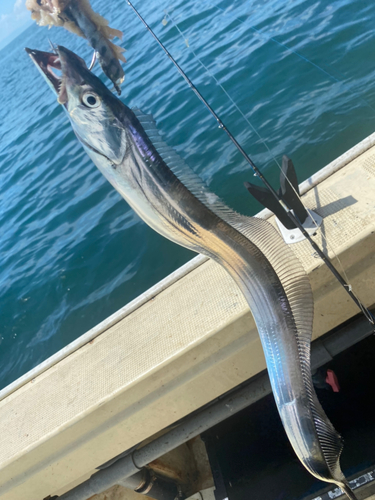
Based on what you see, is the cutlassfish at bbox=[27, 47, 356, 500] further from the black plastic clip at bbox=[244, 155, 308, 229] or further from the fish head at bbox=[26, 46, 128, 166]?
the black plastic clip at bbox=[244, 155, 308, 229]

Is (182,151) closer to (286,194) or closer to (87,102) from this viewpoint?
(286,194)

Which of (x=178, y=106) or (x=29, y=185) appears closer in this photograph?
(x=178, y=106)

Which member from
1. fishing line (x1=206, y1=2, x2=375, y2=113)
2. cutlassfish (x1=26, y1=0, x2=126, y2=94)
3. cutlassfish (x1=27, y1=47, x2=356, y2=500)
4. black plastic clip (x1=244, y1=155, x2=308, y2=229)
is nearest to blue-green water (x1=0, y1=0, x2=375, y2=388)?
fishing line (x1=206, y1=2, x2=375, y2=113)

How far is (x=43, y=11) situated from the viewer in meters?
1.59

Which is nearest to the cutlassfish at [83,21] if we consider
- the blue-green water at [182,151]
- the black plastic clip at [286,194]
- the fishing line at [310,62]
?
the black plastic clip at [286,194]

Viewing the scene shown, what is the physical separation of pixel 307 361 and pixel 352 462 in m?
1.25

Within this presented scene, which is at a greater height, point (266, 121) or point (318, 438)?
point (318, 438)

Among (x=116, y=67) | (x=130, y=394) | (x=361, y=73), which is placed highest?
(x=116, y=67)

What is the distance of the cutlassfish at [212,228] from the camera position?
1.51 meters

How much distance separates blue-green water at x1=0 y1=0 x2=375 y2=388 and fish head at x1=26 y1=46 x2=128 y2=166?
141 inches

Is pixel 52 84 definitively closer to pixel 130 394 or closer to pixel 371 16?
pixel 130 394

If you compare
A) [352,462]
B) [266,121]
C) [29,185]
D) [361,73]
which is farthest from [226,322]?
[29,185]

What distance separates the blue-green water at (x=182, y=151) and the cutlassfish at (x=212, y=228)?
3.39 meters

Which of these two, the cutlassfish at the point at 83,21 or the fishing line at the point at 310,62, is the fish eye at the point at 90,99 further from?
the fishing line at the point at 310,62
